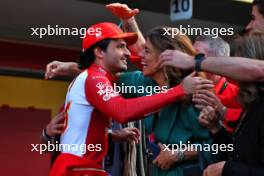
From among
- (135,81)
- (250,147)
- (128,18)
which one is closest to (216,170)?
(250,147)

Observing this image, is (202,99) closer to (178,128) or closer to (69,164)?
(178,128)

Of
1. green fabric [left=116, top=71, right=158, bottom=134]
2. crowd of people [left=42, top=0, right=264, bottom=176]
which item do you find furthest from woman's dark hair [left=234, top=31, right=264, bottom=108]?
green fabric [left=116, top=71, right=158, bottom=134]

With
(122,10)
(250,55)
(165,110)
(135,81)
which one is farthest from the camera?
(122,10)

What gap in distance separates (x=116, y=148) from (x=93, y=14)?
3.40m

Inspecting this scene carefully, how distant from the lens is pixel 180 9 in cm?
536

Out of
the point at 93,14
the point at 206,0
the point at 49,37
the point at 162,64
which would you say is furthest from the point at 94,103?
the point at 49,37

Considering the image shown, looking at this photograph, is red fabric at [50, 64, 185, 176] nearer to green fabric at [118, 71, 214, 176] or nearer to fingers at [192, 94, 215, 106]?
fingers at [192, 94, 215, 106]

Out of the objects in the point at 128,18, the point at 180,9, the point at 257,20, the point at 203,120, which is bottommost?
the point at 203,120

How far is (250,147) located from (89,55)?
48.5 inches

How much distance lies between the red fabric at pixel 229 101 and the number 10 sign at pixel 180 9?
143 centimetres

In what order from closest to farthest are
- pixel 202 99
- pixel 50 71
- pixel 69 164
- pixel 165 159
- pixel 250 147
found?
pixel 250 147
pixel 202 99
pixel 69 164
pixel 165 159
pixel 50 71

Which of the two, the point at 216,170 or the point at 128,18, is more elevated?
the point at 128,18

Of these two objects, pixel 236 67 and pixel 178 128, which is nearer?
pixel 236 67

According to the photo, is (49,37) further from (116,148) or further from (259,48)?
(259,48)
